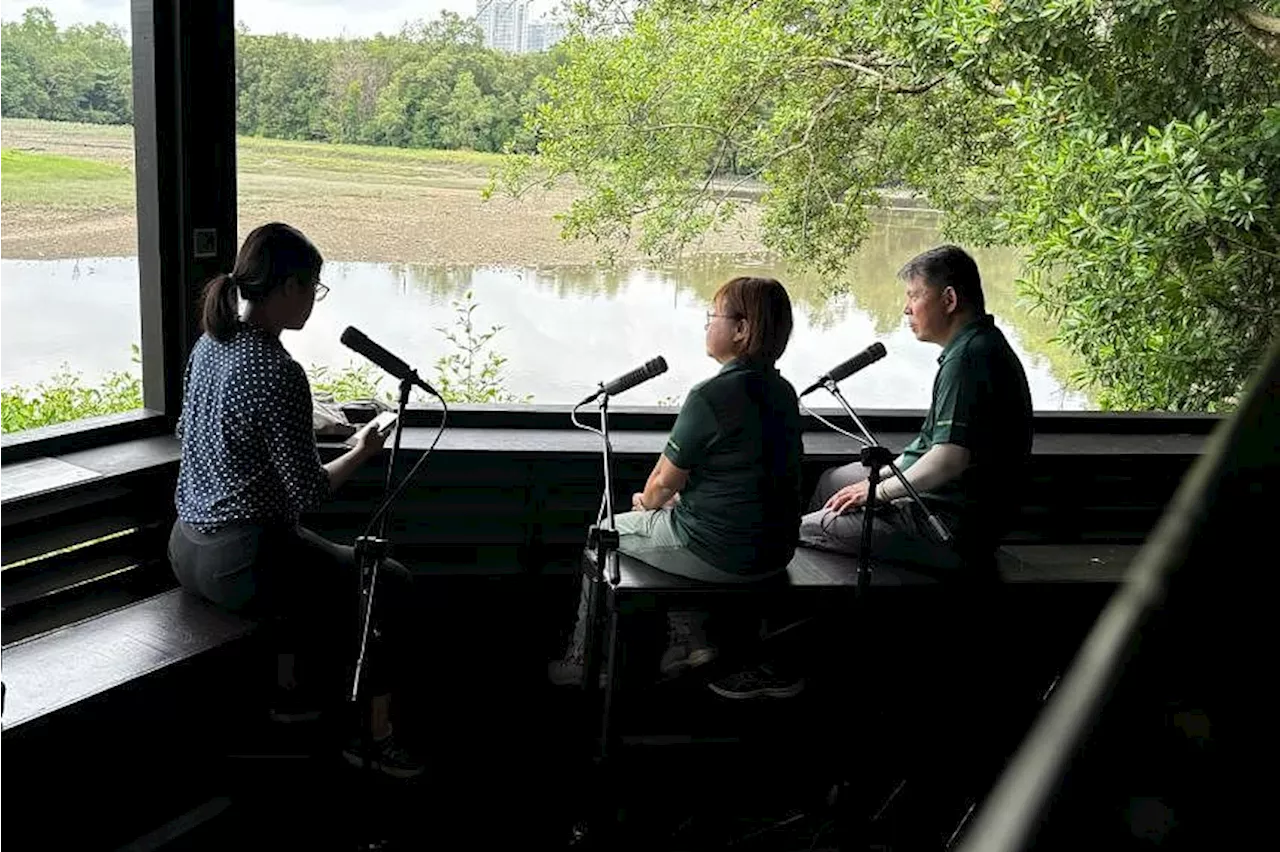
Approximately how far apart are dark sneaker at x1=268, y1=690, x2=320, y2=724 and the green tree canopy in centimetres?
184

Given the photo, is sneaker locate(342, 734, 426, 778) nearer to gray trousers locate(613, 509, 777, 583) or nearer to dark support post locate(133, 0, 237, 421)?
gray trousers locate(613, 509, 777, 583)

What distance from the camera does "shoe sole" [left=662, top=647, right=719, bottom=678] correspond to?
3305mm

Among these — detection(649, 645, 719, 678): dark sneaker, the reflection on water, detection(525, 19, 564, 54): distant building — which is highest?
detection(525, 19, 564, 54): distant building

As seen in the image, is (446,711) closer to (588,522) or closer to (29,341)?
(588,522)

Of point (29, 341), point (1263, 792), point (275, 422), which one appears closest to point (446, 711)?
point (275, 422)

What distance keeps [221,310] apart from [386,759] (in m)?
1.22

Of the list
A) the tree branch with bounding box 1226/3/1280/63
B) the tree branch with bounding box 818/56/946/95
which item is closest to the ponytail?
the tree branch with bounding box 818/56/946/95

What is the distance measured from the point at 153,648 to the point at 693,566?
4.13ft


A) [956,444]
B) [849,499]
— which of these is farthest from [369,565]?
[956,444]

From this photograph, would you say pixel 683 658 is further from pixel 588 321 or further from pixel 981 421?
pixel 588 321

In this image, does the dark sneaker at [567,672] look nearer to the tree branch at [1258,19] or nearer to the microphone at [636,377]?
the microphone at [636,377]

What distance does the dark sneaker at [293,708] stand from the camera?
→ 3.14 m

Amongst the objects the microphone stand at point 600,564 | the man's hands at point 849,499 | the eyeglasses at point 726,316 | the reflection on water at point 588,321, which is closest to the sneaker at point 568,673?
the microphone stand at point 600,564

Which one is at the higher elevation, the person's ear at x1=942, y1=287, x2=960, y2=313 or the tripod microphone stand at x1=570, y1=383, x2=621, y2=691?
the person's ear at x1=942, y1=287, x2=960, y2=313
